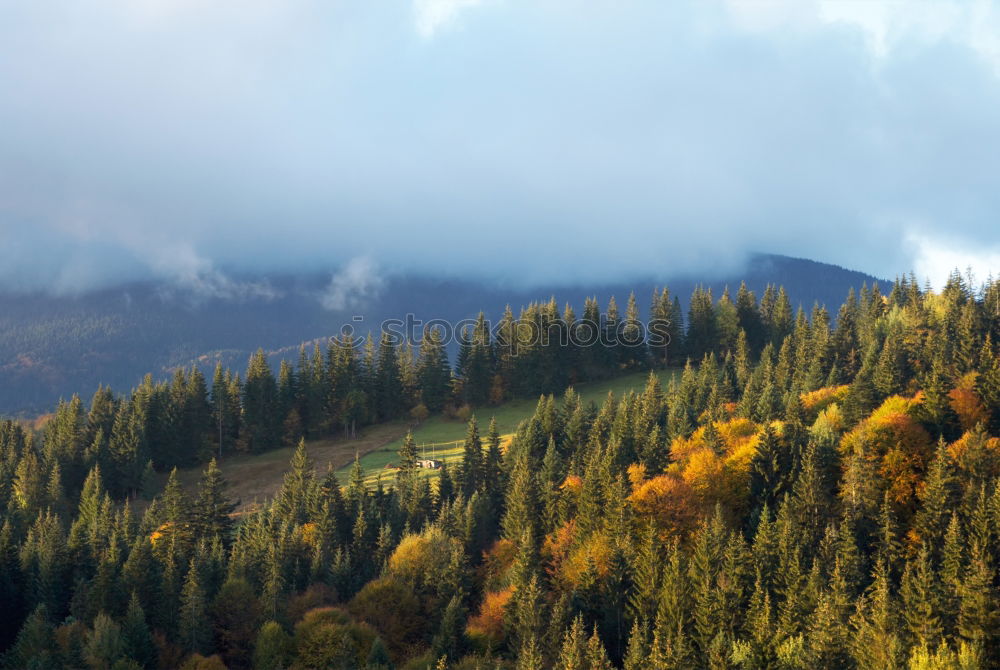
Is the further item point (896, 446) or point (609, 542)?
point (896, 446)

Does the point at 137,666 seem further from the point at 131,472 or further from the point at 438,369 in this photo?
the point at 438,369

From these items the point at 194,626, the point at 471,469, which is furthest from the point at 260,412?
the point at 194,626

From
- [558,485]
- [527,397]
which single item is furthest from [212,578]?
[527,397]

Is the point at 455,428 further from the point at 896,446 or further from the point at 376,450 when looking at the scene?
the point at 896,446

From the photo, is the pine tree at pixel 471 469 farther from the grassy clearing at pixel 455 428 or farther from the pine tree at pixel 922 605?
the pine tree at pixel 922 605

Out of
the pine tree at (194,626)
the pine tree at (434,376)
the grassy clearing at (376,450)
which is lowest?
the pine tree at (194,626)

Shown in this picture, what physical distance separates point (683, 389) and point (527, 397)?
155ft

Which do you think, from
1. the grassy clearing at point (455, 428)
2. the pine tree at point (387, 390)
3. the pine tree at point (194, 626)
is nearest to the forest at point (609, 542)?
the pine tree at point (194, 626)

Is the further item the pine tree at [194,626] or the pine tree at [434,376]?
the pine tree at [434,376]

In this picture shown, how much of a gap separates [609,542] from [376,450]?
→ 228 feet

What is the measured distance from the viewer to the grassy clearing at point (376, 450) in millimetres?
141875

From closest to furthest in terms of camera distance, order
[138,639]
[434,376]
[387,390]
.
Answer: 1. [138,639]
2. [387,390]
3. [434,376]

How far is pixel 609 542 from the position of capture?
93.7m

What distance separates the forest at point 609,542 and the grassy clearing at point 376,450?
10.6 m
